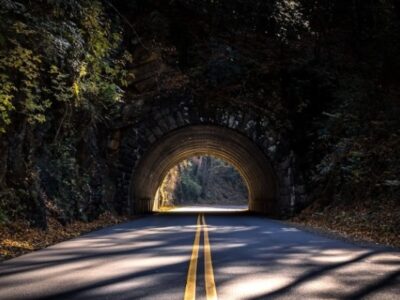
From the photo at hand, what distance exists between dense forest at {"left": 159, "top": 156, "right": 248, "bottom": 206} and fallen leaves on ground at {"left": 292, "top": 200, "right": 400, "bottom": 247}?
1811 inches

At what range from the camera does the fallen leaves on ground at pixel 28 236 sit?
9805 millimetres

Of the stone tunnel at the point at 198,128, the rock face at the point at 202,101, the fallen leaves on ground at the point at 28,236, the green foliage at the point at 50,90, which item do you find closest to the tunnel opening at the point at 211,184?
the rock face at the point at 202,101

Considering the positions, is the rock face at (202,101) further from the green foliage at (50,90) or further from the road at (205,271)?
the road at (205,271)

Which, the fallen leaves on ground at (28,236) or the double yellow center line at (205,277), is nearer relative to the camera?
the double yellow center line at (205,277)

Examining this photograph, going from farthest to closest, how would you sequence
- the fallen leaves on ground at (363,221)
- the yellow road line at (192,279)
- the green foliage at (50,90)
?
1. the fallen leaves on ground at (363,221)
2. the green foliage at (50,90)
3. the yellow road line at (192,279)

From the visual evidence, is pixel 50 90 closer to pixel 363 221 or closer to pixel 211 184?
pixel 363 221

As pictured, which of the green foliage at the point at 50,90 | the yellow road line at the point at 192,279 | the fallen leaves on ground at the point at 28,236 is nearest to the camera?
the yellow road line at the point at 192,279

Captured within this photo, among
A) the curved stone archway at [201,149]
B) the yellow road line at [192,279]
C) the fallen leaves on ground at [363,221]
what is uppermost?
the curved stone archway at [201,149]

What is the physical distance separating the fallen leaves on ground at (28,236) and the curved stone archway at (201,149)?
8.92 metres

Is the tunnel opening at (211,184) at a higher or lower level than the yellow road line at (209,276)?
higher

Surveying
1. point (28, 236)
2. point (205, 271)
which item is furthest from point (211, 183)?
point (205, 271)

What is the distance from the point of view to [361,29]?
22.9 meters

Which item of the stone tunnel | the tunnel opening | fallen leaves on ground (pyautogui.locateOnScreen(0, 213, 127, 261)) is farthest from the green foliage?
the tunnel opening

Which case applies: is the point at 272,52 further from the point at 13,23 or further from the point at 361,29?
the point at 13,23
